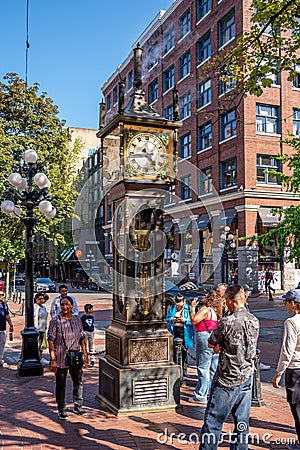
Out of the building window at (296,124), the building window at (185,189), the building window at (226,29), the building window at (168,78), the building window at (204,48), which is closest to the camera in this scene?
the building window at (226,29)

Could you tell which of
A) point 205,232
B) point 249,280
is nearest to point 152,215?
point 249,280

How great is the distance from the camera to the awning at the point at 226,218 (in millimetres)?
30491

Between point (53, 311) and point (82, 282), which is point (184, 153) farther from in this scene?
point (53, 311)

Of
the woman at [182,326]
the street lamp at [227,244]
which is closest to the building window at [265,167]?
the street lamp at [227,244]

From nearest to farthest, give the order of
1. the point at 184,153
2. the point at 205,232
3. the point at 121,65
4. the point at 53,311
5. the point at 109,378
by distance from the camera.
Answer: the point at 109,378 < the point at 53,311 < the point at 205,232 < the point at 184,153 < the point at 121,65

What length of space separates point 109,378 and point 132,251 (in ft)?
5.90

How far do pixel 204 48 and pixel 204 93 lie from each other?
346cm

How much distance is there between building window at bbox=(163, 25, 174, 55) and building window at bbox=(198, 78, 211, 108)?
7210 millimetres

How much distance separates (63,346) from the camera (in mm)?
6387

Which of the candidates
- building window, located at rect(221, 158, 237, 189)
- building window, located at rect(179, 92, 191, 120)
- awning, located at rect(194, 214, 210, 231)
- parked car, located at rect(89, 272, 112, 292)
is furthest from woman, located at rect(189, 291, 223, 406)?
building window, located at rect(179, 92, 191, 120)

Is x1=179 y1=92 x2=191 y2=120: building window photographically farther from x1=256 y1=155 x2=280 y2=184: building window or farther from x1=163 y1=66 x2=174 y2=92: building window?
x1=256 y1=155 x2=280 y2=184: building window

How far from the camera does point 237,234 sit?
30516mm

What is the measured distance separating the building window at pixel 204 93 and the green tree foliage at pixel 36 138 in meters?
13.1

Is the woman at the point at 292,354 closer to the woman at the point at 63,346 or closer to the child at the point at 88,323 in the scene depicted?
the woman at the point at 63,346
